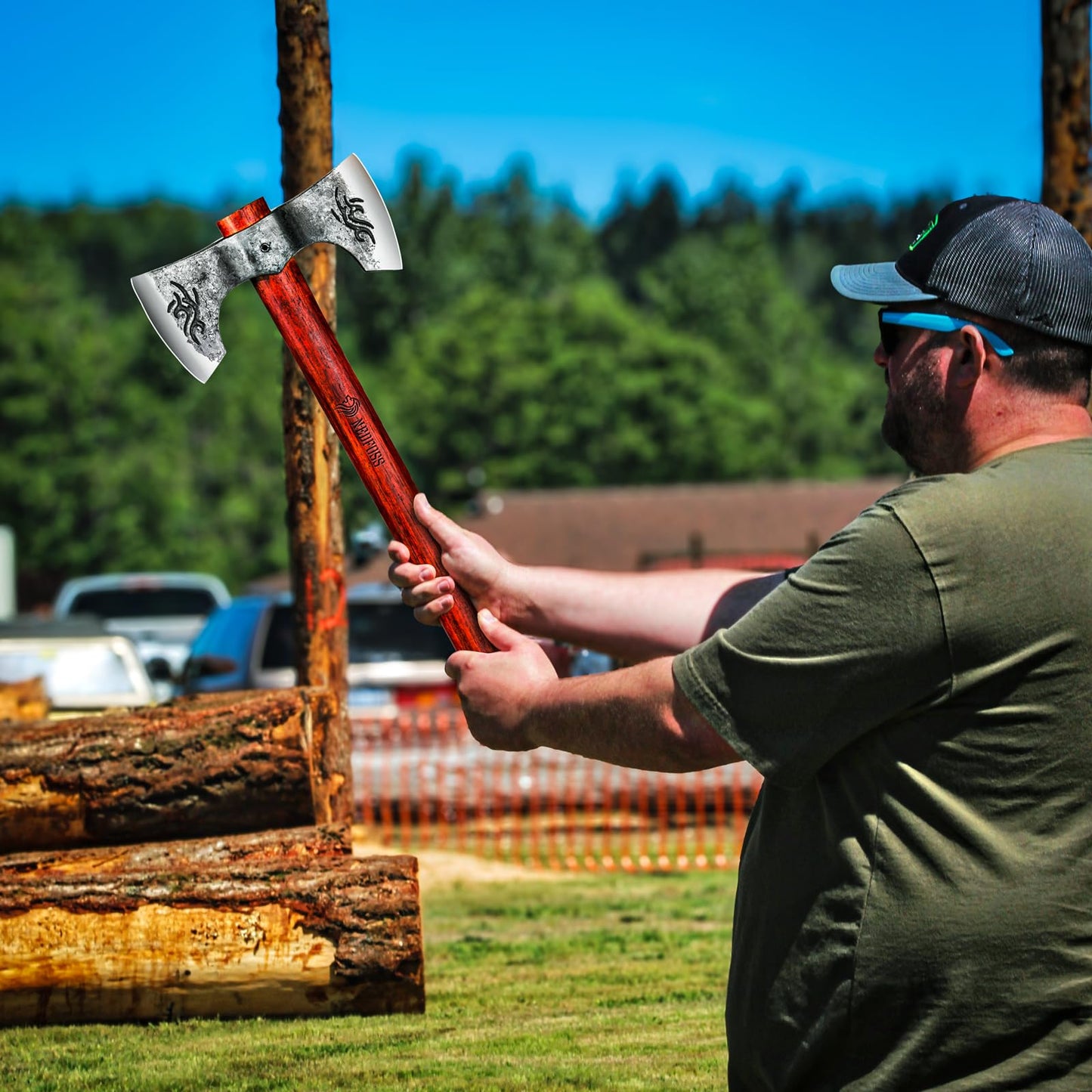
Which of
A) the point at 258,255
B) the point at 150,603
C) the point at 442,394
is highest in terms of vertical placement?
the point at 442,394

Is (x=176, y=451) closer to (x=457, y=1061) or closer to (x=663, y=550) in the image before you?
(x=663, y=550)

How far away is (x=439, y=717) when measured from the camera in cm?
1259

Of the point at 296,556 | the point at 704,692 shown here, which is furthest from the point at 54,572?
the point at 704,692

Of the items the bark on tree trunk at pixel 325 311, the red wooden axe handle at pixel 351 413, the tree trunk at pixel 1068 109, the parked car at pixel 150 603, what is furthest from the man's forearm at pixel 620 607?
the parked car at pixel 150 603

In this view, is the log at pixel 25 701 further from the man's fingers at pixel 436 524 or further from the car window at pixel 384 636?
the man's fingers at pixel 436 524

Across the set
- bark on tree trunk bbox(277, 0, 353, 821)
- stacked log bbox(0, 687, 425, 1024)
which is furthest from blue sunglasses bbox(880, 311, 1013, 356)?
bark on tree trunk bbox(277, 0, 353, 821)

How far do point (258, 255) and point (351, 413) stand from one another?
0.47 m

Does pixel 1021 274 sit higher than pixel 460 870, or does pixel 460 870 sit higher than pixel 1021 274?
pixel 1021 274

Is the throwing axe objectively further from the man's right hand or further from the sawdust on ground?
the sawdust on ground

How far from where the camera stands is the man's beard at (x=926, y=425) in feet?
7.81

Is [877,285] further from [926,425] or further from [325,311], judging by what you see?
[325,311]

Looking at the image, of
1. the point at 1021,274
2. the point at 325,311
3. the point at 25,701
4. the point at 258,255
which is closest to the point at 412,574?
the point at 258,255

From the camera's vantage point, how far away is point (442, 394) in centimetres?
6469

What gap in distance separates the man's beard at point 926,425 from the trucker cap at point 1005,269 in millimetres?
122
